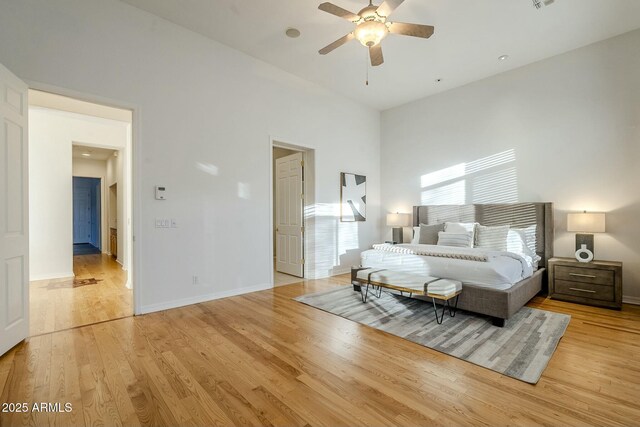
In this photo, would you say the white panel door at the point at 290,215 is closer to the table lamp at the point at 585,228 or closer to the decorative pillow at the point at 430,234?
the decorative pillow at the point at 430,234

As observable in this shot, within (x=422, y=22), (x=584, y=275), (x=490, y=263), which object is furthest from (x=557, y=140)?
(x=422, y=22)

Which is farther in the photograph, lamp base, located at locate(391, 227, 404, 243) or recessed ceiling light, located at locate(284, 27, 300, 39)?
lamp base, located at locate(391, 227, 404, 243)

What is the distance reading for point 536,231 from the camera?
454 cm

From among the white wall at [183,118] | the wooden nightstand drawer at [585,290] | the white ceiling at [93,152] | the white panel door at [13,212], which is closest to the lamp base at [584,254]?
the wooden nightstand drawer at [585,290]

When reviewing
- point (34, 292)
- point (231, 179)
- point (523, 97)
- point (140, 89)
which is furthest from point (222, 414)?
point (523, 97)

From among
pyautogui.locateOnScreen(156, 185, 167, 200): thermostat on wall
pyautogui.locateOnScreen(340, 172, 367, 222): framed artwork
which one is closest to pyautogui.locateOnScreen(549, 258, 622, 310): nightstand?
pyautogui.locateOnScreen(340, 172, 367, 222): framed artwork

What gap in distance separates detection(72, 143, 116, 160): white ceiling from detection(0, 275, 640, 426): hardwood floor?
6.23 metres

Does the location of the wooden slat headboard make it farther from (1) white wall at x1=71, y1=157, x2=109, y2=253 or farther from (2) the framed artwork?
(1) white wall at x1=71, y1=157, x2=109, y2=253

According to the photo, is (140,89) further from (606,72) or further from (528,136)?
(606,72)

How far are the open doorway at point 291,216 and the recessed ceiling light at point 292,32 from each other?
1.73 meters

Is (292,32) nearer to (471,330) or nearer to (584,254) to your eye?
(471,330)

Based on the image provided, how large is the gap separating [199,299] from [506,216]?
4.95m

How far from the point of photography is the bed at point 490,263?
10.4 feet

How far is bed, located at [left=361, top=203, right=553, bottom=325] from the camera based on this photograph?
3.17 m
